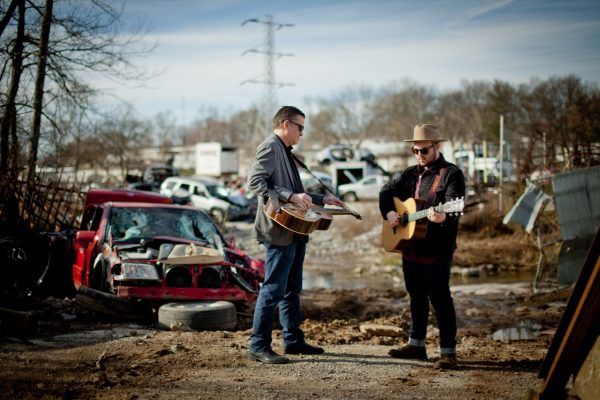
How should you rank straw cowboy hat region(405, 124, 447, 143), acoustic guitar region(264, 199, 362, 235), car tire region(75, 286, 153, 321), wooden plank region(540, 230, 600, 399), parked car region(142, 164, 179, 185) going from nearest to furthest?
wooden plank region(540, 230, 600, 399) → acoustic guitar region(264, 199, 362, 235) → straw cowboy hat region(405, 124, 447, 143) → car tire region(75, 286, 153, 321) → parked car region(142, 164, 179, 185)

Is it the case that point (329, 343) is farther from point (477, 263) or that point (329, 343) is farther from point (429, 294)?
point (477, 263)

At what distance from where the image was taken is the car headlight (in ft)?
26.5

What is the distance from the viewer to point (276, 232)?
18.9 feet

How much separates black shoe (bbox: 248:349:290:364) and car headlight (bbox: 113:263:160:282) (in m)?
2.68

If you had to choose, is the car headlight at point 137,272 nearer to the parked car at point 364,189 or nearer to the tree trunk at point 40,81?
the tree trunk at point 40,81

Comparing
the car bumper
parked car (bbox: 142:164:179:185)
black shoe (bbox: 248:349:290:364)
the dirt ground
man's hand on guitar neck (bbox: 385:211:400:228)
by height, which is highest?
parked car (bbox: 142:164:179:185)

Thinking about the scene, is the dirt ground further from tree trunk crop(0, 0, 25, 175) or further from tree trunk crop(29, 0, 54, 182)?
tree trunk crop(29, 0, 54, 182)

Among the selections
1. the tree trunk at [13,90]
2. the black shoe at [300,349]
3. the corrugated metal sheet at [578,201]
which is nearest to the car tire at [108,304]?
the black shoe at [300,349]

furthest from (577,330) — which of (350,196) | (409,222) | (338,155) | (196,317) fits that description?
(338,155)

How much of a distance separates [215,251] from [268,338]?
9.24 feet

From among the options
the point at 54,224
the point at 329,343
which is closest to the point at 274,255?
the point at 329,343

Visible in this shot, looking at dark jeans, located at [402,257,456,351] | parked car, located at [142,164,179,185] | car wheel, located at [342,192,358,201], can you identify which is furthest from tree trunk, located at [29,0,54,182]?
parked car, located at [142,164,179,185]

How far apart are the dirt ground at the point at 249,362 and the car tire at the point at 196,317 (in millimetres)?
239

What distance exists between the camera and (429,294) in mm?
5961
